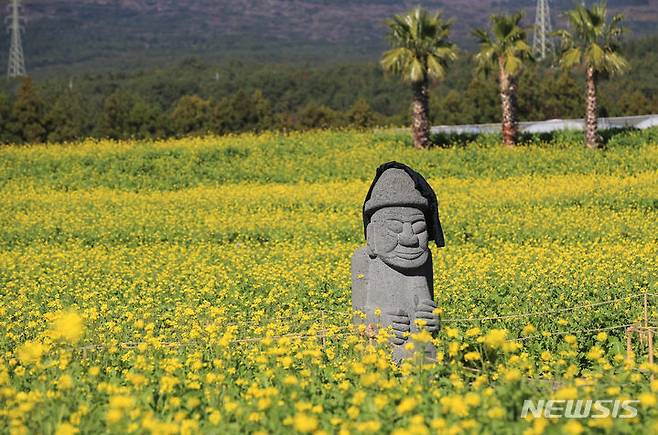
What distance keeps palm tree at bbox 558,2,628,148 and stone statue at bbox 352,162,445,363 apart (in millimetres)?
22427

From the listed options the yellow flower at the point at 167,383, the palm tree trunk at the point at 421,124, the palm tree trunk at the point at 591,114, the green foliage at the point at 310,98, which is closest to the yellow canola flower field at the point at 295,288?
the yellow flower at the point at 167,383

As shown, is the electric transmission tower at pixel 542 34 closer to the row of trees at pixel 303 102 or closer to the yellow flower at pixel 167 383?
Result: the row of trees at pixel 303 102

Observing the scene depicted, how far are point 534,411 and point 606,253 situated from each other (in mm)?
10697

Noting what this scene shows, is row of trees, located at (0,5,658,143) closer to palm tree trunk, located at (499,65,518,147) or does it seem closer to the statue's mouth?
palm tree trunk, located at (499,65,518,147)

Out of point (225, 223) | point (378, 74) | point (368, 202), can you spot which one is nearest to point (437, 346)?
point (368, 202)

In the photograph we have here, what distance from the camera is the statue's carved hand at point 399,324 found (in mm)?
8500

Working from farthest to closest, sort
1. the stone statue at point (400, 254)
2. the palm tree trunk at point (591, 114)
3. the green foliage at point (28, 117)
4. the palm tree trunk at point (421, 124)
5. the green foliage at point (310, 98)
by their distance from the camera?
the green foliage at point (310, 98)
the green foliage at point (28, 117)
the palm tree trunk at point (421, 124)
the palm tree trunk at point (591, 114)
the stone statue at point (400, 254)

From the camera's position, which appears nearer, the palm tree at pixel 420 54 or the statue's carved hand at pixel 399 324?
the statue's carved hand at pixel 399 324

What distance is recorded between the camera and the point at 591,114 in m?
30.0

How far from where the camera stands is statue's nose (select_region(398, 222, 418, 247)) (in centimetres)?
863

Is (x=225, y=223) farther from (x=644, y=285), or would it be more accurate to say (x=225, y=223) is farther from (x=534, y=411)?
(x=534, y=411)

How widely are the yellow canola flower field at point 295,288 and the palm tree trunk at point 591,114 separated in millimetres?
891

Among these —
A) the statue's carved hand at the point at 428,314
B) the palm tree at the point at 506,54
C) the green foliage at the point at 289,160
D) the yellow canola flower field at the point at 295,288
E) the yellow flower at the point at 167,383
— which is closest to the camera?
the yellow canola flower field at the point at 295,288

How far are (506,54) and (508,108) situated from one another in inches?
69.3
